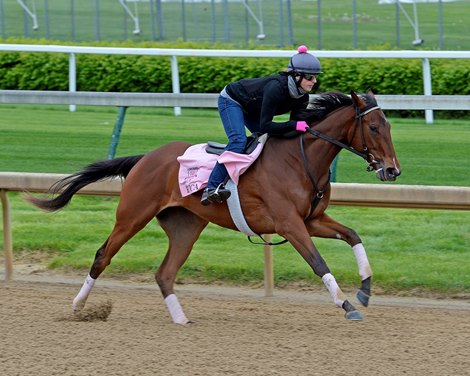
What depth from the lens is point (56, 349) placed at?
6043 mm

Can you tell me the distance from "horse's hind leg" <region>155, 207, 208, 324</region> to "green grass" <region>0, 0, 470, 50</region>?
14610 mm

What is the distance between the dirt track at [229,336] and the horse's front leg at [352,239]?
0.22 meters

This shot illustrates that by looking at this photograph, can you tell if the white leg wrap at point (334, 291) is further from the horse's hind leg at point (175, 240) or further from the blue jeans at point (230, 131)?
the horse's hind leg at point (175, 240)

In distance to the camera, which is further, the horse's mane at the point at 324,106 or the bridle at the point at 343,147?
the horse's mane at the point at 324,106

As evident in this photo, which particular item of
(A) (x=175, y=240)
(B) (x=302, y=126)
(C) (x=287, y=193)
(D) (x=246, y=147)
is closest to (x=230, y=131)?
(D) (x=246, y=147)

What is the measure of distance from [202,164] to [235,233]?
2.53m

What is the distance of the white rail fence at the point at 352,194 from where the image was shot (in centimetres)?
769

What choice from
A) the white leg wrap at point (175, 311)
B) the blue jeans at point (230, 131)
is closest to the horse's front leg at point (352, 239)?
the blue jeans at point (230, 131)

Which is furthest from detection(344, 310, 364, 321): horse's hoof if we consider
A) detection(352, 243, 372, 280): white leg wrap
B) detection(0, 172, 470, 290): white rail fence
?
detection(0, 172, 470, 290): white rail fence

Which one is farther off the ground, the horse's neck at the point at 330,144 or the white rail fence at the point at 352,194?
the horse's neck at the point at 330,144

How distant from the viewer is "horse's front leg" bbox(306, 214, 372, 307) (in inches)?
266

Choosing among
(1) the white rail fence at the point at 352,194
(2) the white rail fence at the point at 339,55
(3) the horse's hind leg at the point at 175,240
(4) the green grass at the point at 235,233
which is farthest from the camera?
(2) the white rail fence at the point at 339,55

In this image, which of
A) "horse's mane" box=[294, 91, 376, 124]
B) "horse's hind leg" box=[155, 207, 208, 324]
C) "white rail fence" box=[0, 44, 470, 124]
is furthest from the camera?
"white rail fence" box=[0, 44, 470, 124]

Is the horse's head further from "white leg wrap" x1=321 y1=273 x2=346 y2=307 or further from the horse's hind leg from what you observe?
the horse's hind leg
